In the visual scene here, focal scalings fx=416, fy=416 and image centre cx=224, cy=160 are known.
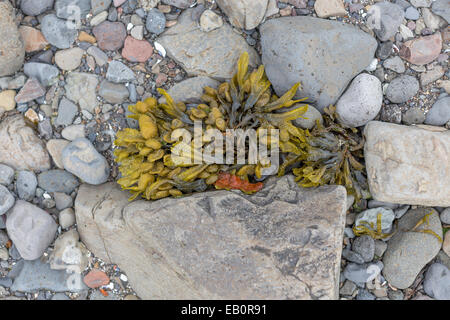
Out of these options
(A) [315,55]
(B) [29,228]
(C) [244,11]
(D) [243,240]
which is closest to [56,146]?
(B) [29,228]

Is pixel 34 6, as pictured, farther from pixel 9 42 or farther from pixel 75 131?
pixel 75 131

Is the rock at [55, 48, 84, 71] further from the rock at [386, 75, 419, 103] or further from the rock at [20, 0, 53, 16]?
the rock at [386, 75, 419, 103]

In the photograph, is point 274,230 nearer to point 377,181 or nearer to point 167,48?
point 377,181

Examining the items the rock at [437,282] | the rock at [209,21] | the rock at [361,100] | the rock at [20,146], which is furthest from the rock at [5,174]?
the rock at [437,282]

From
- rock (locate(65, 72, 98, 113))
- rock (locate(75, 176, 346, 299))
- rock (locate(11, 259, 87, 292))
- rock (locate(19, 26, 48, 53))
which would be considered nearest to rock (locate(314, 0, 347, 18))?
rock (locate(75, 176, 346, 299))

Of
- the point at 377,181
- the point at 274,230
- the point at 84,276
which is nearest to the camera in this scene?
the point at 274,230

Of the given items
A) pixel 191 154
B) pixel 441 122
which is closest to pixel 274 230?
pixel 191 154
